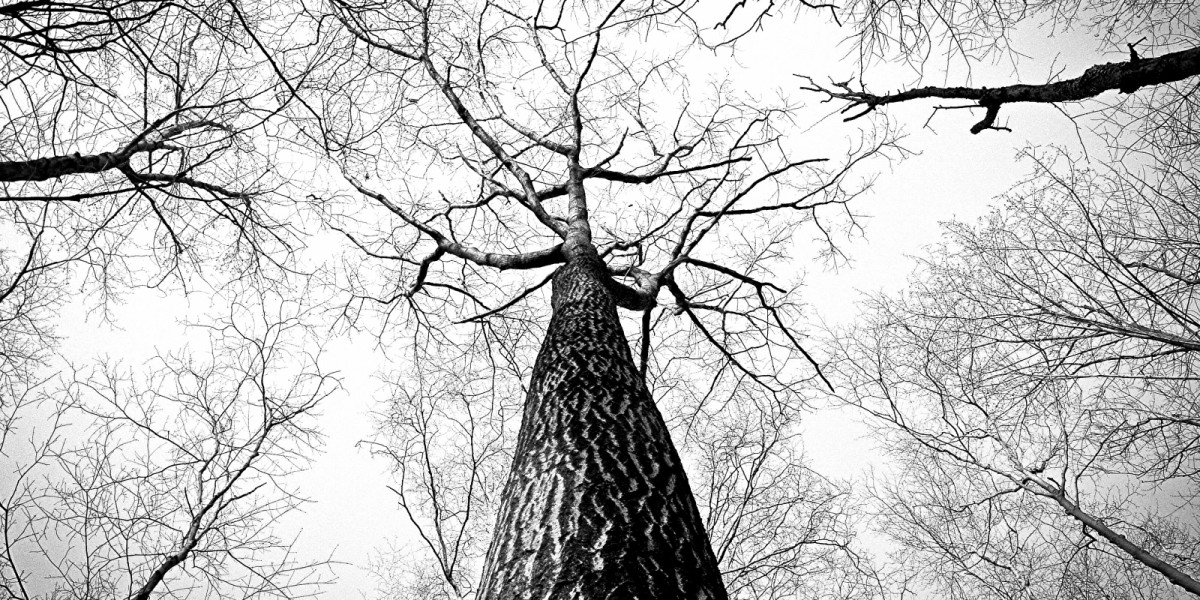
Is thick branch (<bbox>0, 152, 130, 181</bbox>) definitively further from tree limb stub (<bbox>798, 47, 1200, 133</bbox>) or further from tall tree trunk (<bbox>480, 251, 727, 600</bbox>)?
tree limb stub (<bbox>798, 47, 1200, 133</bbox>)

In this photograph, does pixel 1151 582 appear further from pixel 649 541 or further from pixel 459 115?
pixel 459 115

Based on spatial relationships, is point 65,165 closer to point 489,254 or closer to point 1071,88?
point 489,254

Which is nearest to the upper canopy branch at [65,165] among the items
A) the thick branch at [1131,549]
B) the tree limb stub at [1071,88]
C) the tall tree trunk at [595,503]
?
the tall tree trunk at [595,503]

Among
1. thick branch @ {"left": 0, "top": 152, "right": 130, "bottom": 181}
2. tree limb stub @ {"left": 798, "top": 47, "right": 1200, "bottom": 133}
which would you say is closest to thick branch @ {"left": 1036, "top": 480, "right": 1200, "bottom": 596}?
tree limb stub @ {"left": 798, "top": 47, "right": 1200, "bottom": 133}

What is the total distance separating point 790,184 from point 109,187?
20.2ft

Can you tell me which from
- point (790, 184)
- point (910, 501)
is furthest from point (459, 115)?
point (910, 501)

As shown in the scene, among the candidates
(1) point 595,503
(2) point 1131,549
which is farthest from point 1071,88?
(2) point 1131,549

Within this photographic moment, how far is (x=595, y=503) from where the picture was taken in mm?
1803

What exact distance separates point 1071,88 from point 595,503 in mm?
2914

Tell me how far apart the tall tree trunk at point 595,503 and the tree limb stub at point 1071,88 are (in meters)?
1.99

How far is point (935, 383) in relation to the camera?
25.0 feet

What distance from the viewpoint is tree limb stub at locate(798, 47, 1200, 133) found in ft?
7.74

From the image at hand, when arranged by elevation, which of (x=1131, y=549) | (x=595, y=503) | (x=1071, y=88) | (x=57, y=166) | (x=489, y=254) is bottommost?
(x=595, y=503)

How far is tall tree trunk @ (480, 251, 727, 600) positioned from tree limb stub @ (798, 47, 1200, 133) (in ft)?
6.52
